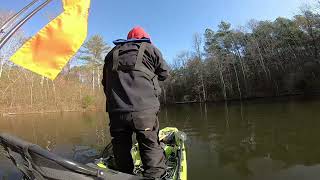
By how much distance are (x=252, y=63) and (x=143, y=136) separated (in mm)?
48006

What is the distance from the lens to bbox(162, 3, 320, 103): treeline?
43812 millimetres

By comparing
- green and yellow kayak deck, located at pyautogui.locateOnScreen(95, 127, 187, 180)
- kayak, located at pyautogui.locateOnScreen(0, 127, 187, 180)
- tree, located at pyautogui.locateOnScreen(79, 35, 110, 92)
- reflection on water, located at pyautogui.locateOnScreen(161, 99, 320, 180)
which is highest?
tree, located at pyautogui.locateOnScreen(79, 35, 110, 92)

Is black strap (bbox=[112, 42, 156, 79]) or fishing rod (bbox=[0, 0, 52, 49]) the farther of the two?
fishing rod (bbox=[0, 0, 52, 49])

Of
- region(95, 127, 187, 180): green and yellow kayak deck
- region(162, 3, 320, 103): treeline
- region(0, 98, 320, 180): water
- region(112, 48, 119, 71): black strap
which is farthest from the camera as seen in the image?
region(162, 3, 320, 103): treeline

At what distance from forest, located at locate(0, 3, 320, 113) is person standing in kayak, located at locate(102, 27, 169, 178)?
111 feet

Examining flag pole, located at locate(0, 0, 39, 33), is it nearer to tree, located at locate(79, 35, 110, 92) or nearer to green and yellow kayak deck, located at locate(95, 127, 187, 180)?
green and yellow kayak deck, located at locate(95, 127, 187, 180)

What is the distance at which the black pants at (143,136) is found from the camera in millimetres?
3092

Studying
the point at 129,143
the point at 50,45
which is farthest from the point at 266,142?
the point at 50,45

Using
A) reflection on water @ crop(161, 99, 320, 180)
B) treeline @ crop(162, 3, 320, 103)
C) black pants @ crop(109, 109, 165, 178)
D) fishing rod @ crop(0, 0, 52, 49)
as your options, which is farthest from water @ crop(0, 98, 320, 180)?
treeline @ crop(162, 3, 320, 103)

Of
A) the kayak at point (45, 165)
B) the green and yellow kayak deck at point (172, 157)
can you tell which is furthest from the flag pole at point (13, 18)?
the green and yellow kayak deck at point (172, 157)

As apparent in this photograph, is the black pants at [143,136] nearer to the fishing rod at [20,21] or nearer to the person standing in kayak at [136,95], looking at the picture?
the person standing in kayak at [136,95]

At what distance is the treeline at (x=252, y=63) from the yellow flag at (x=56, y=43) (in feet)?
135

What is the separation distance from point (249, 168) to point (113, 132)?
4148 mm

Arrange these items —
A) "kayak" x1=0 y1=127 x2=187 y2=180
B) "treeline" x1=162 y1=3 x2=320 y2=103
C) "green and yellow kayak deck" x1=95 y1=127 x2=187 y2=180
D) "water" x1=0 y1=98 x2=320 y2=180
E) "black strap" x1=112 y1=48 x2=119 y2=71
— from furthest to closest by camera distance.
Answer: "treeline" x1=162 y1=3 x2=320 y2=103 < "water" x1=0 y1=98 x2=320 y2=180 < "green and yellow kayak deck" x1=95 y1=127 x2=187 y2=180 < "black strap" x1=112 y1=48 x2=119 y2=71 < "kayak" x1=0 y1=127 x2=187 y2=180
